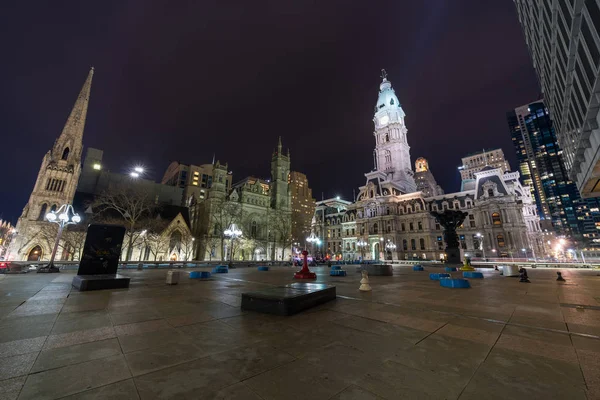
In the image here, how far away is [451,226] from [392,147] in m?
64.3

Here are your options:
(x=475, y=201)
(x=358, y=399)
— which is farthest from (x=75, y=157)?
(x=475, y=201)

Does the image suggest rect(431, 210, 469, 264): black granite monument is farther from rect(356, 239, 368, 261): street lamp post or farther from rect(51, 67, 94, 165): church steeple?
rect(51, 67, 94, 165): church steeple

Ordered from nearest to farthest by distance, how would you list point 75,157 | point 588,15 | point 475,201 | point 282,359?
point 282,359 → point 588,15 → point 75,157 → point 475,201

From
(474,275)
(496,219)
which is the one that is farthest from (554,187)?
(474,275)

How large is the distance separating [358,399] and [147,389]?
2332mm

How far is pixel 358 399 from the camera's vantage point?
2.51 m

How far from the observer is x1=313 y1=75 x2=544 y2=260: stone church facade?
54906 millimetres

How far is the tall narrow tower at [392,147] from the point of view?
81688 mm

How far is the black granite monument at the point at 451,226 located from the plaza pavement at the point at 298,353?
2282 centimetres

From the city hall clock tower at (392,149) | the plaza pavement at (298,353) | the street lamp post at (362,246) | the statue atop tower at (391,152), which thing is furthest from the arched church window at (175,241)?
the city hall clock tower at (392,149)

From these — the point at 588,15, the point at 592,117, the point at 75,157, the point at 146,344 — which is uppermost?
the point at 75,157

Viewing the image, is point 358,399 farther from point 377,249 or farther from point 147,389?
point 377,249

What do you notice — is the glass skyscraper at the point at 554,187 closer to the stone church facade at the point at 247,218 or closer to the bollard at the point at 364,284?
the stone church facade at the point at 247,218

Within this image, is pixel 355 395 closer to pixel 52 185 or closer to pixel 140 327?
pixel 140 327
